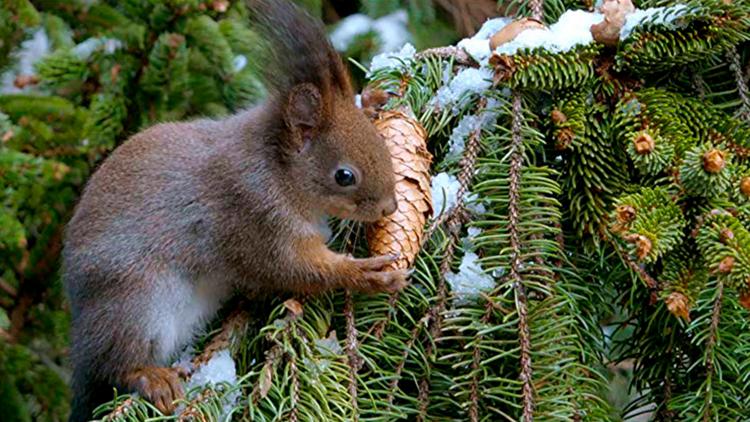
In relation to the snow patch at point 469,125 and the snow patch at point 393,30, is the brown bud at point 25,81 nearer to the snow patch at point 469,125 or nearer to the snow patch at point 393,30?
the snow patch at point 393,30

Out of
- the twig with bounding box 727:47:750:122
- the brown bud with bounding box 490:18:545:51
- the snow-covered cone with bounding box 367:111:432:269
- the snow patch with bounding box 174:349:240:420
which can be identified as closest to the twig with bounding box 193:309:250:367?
the snow patch with bounding box 174:349:240:420

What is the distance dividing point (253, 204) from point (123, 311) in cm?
26

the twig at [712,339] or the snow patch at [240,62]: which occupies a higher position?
the twig at [712,339]

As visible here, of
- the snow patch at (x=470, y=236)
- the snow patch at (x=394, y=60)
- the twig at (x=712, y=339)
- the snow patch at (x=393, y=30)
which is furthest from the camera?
the snow patch at (x=393, y=30)

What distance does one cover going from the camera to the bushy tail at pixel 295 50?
4.74 feet

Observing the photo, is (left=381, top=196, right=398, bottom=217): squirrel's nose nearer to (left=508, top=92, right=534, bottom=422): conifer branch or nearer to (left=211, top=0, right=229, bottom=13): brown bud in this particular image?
(left=508, top=92, right=534, bottom=422): conifer branch

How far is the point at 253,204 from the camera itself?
5.22 ft

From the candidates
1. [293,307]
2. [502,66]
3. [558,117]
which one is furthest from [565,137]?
[293,307]

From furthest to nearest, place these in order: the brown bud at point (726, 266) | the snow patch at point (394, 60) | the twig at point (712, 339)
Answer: the snow patch at point (394, 60) < the twig at point (712, 339) < the brown bud at point (726, 266)

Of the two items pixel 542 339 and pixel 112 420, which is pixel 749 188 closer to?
pixel 542 339

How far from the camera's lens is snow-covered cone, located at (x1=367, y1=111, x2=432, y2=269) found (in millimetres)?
1445

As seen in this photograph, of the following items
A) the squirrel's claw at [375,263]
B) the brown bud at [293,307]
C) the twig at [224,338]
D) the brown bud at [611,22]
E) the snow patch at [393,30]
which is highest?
the brown bud at [611,22]

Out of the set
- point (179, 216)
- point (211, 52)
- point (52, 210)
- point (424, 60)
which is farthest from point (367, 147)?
point (52, 210)

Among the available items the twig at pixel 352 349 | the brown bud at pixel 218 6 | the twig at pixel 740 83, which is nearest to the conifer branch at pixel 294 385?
the twig at pixel 352 349
